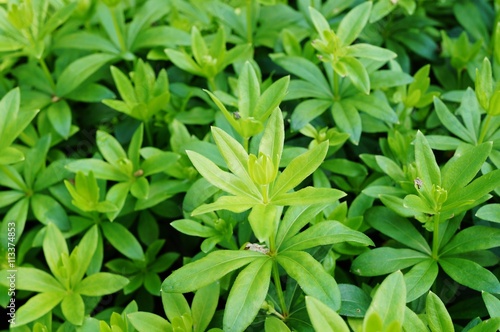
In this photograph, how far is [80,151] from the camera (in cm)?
289

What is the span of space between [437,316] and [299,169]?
648 mm

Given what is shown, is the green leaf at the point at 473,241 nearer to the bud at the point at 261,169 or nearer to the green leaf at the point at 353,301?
the green leaf at the point at 353,301

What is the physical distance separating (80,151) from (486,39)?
224 centimetres

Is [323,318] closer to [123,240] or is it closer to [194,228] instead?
[194,228]

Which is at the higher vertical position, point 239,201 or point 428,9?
point 428,9

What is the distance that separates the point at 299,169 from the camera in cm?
185

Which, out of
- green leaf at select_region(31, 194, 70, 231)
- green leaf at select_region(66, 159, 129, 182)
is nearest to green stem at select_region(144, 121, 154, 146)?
green leaf at select_region(66, 159, 129, 182)

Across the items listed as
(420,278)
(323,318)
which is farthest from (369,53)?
(323,318)

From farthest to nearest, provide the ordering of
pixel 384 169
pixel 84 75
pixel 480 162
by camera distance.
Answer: pixel 84 75 < pixel 384 169 < pixel 480 162

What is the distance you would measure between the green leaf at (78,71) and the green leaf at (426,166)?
1.64m

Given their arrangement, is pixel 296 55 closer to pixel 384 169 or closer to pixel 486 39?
pixel 384 169

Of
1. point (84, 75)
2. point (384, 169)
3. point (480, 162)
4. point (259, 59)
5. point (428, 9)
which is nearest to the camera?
point (480, 162)

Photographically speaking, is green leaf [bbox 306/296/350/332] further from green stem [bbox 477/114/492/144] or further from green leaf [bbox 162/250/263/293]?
green stem [bbox 477/114/492/144]

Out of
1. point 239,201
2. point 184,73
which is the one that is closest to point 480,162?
point 239,201
